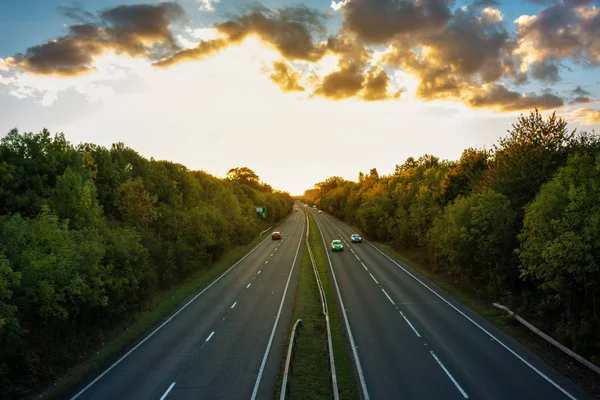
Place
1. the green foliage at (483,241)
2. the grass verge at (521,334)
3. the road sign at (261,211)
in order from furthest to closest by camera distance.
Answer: the road sign at (261,211) → the green foliage at (483,241) → the grass verge at (521,334)

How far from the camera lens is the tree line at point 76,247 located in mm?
17391

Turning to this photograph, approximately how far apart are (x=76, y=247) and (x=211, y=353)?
9.31 m

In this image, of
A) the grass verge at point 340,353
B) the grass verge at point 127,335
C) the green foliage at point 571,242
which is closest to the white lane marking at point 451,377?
the grass verge at point 340,353

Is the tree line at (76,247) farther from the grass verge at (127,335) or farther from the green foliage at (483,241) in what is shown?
the green foliage at (483,241)

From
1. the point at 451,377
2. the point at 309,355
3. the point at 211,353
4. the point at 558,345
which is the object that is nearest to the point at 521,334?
the point at 558,345

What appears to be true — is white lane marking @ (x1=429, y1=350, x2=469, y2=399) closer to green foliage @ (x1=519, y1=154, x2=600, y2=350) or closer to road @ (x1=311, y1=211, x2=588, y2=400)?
road @ (x1=311, y1=211, x2=588, y2=400)

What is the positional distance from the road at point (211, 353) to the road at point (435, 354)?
4351 mm

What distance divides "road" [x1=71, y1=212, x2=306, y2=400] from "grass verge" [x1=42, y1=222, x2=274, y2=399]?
0.67m

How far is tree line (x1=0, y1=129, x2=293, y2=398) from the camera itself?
17.4 m

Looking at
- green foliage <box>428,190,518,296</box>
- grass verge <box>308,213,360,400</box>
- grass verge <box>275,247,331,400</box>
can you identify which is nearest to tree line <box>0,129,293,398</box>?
grass verge <box>275,247,331,400</box>

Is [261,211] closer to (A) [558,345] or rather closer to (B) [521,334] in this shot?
(B) [521,334]

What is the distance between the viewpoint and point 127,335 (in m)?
22.5

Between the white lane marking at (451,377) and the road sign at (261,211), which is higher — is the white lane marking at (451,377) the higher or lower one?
the lower one

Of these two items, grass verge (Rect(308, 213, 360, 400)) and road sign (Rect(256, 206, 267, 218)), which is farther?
road sign (Rect(256, 206, 267, 218))
